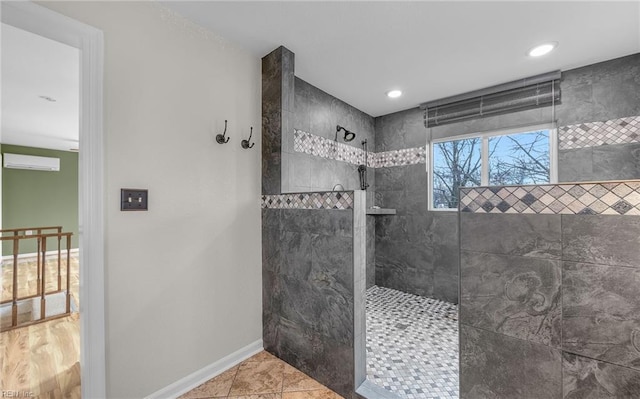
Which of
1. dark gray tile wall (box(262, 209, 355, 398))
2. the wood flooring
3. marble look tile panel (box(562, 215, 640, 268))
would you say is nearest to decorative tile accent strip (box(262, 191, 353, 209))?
dark gray tile wall (box(262, 209, 355, 398))

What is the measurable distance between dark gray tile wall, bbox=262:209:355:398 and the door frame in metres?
0.97

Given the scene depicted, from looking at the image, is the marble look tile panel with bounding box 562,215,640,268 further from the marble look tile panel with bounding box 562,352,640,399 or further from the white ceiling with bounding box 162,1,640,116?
the white ceiling with bounding box 162,1,640,116

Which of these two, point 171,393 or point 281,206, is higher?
point 281,206

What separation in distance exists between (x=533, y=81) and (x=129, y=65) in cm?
311

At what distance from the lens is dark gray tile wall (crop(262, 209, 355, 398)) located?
4.81 ft

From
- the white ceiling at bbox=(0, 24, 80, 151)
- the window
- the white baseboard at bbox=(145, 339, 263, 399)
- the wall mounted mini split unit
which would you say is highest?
the white ceiling at bbox=(0, 24, 80, 151)

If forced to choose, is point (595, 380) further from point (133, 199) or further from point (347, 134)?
point (347, 134)

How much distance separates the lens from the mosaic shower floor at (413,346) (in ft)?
5.08

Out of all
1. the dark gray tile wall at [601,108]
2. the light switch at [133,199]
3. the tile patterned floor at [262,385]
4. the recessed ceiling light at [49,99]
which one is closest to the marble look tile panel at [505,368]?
the tile patterned floor at [262,385]

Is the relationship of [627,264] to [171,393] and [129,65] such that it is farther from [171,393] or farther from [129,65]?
[129,65]

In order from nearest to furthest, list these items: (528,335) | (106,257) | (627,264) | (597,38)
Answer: (627,264)
(528,335)
(106,257)
(597,38)

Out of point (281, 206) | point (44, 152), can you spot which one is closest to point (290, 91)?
point (281, 206)

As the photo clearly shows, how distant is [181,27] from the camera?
1.52 metres

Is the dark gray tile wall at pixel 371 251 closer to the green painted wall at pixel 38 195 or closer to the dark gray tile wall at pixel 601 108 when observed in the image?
the dark gray tile wall at pixel 601 108
